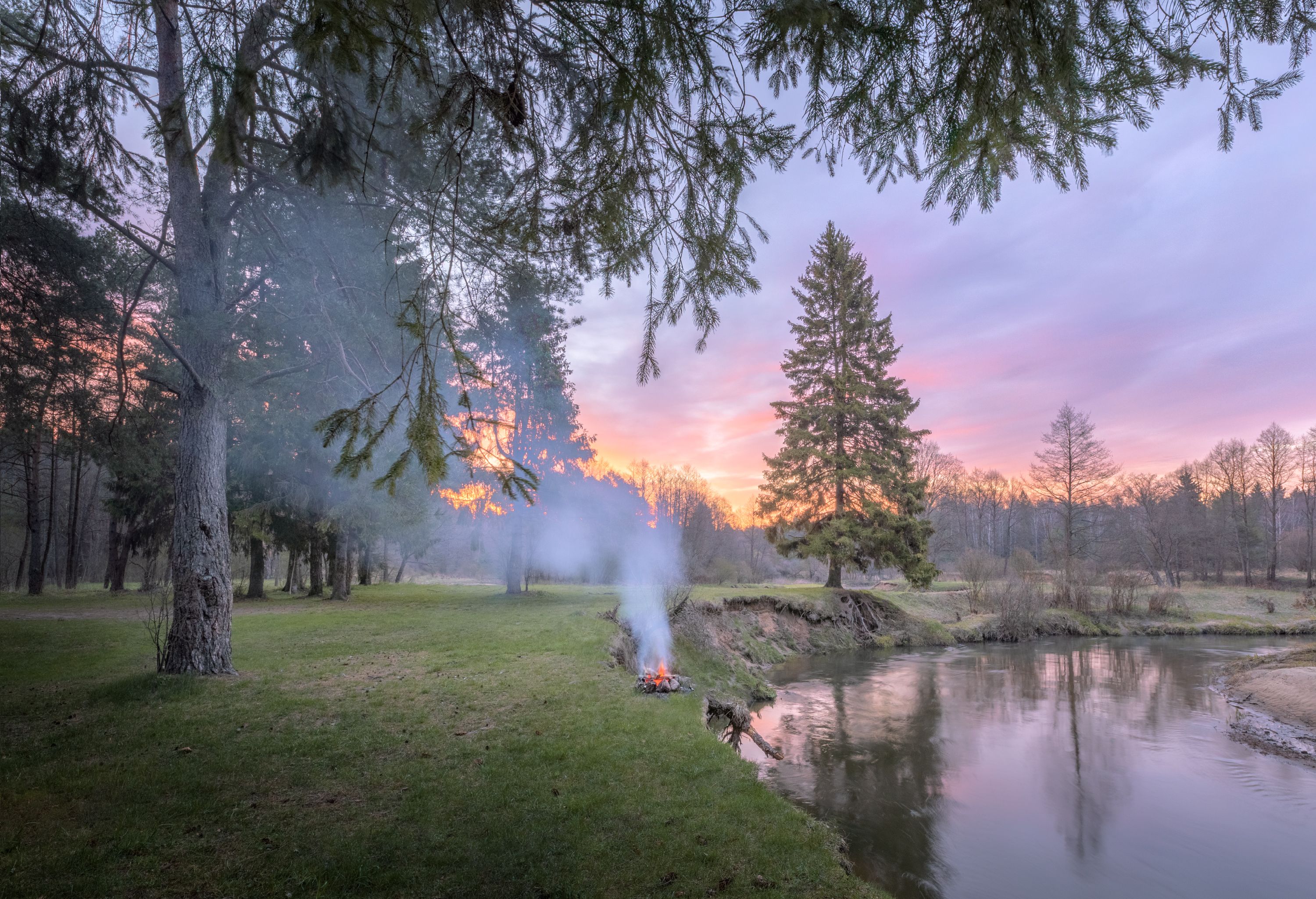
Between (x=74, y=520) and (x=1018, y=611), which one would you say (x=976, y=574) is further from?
(x=74, y=520)

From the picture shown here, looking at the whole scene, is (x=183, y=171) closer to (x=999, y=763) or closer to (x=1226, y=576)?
(x=999, y=763)

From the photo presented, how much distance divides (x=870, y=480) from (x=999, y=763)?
49.7 ft

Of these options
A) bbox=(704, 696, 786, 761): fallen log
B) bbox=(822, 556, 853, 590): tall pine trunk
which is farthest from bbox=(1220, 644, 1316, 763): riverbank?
bbox=(822, 556, 853, 590): tall pine trunk

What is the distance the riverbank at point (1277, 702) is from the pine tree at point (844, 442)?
387 inches

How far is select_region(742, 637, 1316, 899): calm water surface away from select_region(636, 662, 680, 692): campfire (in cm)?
169

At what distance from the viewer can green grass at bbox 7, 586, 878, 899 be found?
12.4ft

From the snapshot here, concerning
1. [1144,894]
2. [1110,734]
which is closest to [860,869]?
[1144,894]

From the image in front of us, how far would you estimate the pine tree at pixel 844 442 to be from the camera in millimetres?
23859

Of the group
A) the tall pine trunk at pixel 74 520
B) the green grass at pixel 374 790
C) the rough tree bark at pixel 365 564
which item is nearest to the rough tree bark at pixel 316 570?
the rough tree bark at pixel 365 564

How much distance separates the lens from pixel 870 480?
24.0 m

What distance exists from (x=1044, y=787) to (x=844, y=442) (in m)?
18.0

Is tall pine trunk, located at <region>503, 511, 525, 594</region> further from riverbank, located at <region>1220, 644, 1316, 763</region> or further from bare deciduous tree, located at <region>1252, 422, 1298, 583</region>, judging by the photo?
bare deciduous tree, located at <region>1252, 422, 1298, 583</region>

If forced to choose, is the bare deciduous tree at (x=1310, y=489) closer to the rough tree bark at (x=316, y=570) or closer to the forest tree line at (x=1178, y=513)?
the forest tree line at (x=1178, y=513)

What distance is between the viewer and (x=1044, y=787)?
8.98 meters
